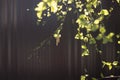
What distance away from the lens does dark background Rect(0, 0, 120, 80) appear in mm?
6832

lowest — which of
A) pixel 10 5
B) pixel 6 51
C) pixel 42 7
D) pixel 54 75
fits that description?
pixel 54 75

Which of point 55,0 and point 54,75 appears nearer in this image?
point 55,0

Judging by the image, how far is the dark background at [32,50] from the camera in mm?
6832

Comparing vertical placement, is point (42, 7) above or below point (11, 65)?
above

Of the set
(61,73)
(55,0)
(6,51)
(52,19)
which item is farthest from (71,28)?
(55,0)

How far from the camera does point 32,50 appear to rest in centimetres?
699

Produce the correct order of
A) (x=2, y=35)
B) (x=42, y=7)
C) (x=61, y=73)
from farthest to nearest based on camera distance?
(x=61, y=73)
(x=2, y=35)
(x=42, y=7)

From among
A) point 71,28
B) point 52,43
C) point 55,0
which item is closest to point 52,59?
point 52,43

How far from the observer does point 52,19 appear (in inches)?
285

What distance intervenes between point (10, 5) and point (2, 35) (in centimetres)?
62

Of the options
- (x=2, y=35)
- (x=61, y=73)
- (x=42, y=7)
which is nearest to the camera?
(x=42, y=7)

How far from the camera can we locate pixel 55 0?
6.61 feet

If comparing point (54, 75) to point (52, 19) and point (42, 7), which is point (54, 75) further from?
point (42, 7)

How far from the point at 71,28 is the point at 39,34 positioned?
0.70m
